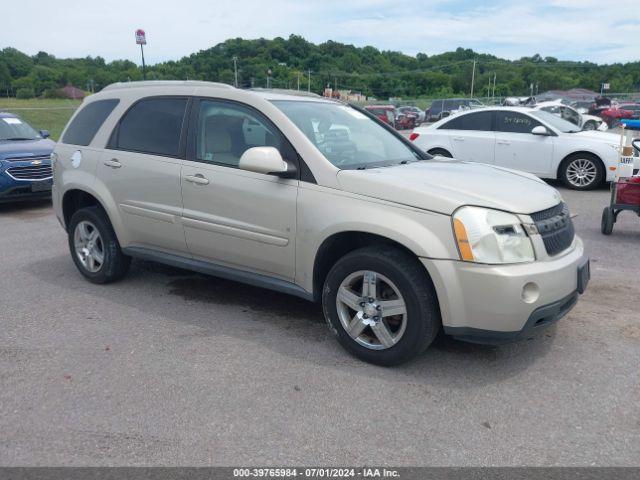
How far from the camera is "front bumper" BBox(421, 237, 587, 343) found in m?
3.33

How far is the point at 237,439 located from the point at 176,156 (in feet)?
8.28

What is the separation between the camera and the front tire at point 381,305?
3525 mm

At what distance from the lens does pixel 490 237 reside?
11.1 feet

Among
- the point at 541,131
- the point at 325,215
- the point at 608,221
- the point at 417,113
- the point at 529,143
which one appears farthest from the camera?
the point at 417,113

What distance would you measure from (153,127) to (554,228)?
3.29 meters

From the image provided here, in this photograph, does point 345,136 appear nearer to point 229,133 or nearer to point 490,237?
point 229,133

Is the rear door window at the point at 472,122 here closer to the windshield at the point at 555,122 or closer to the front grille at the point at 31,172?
the windshield at the point at 555,122

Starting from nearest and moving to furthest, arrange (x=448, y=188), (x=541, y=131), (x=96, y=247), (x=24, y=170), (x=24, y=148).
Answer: (x=448, y=188), (x=96, y=247), (x=24, y=170), (x=24, y=148), (x=541, y=131)

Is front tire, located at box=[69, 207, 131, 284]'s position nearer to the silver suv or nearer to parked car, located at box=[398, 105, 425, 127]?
the silver suv

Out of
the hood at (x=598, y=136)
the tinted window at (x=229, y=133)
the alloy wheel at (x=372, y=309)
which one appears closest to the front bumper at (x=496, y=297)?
the alloy wheel at (x=372, y=309)

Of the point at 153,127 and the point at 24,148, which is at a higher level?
the point at 153,127

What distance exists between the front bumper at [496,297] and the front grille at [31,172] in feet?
26.5

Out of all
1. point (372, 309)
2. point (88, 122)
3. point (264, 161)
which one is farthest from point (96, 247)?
point (372, 309)

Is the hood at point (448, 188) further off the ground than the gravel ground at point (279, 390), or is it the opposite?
the hood at point (448, 188)
